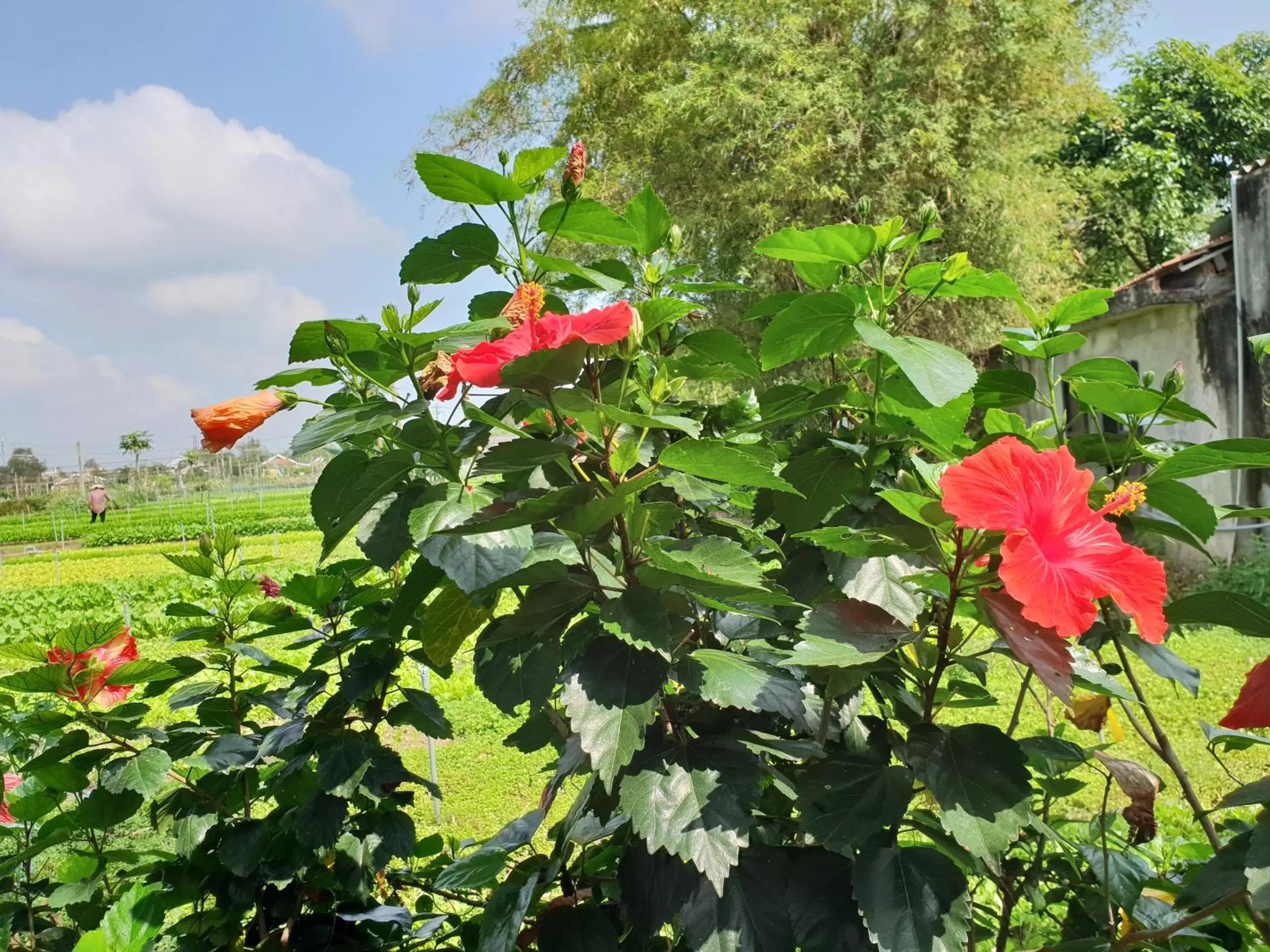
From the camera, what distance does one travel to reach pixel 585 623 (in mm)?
682

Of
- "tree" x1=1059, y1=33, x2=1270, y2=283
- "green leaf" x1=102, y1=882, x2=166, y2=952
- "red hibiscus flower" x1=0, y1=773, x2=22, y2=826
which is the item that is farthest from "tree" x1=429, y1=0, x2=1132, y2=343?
"green leaf" x1=102, y1=882, x2=166, y2=952

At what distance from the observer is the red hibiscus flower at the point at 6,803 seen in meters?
1.27

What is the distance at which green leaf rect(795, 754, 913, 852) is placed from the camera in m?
0.60

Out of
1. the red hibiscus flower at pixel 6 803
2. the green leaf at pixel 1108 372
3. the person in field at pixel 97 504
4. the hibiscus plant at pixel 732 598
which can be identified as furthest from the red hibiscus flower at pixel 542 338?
the person in field at pixel 97 504

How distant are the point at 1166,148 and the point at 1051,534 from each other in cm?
1472

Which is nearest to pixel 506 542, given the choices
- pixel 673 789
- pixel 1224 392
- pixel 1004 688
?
pixel 673 789

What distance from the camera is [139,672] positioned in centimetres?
109

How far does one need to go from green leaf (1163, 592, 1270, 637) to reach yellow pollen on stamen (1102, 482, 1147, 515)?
0.08 m

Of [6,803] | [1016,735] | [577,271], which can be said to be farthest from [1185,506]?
[1016,735]

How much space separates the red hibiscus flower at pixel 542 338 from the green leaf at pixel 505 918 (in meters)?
0.39

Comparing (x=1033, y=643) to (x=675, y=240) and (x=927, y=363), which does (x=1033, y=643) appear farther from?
(x=675, y=240)

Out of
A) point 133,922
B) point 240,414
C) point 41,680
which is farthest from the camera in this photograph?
point 41,680

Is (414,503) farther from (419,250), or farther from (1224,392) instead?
(1224,392)

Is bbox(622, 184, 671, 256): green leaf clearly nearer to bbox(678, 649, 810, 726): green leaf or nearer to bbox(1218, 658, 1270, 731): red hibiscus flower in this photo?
bbox(678, 649, 810, 726): green leaf
